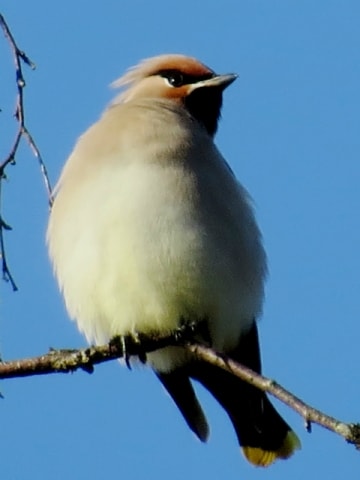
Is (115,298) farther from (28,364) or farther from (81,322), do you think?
(28,364)

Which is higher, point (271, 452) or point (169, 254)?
point (169, 254)

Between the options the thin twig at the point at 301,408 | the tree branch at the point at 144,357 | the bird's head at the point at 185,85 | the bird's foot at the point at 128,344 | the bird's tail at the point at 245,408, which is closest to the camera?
the thin twig at the point at 301,408

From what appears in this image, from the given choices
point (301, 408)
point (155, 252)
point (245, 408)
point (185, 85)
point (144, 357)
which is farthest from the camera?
point (185, 85)

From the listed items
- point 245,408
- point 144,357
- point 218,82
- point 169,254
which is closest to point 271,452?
point 245,408

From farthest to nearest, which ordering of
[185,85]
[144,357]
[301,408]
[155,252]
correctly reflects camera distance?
[185,85] < [144,357] < [155,252] < [301,408]

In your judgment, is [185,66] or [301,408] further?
[185,66]

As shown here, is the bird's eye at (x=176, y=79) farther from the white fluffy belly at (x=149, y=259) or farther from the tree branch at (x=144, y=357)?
the tree branch at (x=144, y=357)

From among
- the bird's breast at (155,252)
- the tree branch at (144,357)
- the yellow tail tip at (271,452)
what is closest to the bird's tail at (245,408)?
the yellow tail tip at (271,452)

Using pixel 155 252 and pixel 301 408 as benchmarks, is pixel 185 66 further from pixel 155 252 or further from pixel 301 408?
pixel 301 408
